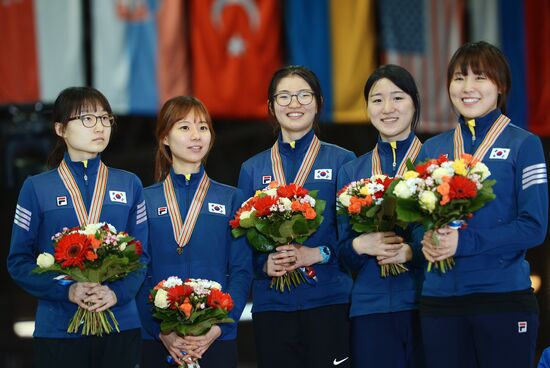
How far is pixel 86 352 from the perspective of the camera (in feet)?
13.7

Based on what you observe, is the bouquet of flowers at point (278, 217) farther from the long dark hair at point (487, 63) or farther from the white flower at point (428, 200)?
the long dark hair at point (487, 63)

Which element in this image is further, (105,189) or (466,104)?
(105,189)

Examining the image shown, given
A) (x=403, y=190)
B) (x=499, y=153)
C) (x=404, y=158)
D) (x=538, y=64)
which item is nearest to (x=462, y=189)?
(x=403, y=190)

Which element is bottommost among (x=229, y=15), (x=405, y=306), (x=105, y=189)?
(x=405, y=306)

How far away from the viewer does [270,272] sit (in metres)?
4.43

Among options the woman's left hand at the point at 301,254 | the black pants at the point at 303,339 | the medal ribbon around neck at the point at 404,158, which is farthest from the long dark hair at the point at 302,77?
the black pants at the point at 303,339

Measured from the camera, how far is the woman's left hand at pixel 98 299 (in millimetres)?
4129

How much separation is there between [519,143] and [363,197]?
28.0 inches

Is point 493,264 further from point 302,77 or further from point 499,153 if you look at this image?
point 302,77

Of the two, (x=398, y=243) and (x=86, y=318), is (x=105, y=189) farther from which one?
(x=398, y=243)

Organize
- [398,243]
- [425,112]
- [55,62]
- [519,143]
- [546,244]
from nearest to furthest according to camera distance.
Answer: [519,143]
[398,243]
[546,244]
[55,62]
[425,112]

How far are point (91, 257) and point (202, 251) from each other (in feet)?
2.24

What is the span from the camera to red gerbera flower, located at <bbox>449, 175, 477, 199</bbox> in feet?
11.9

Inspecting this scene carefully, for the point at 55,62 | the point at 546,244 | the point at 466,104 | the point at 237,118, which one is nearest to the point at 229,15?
the point at 237,118
